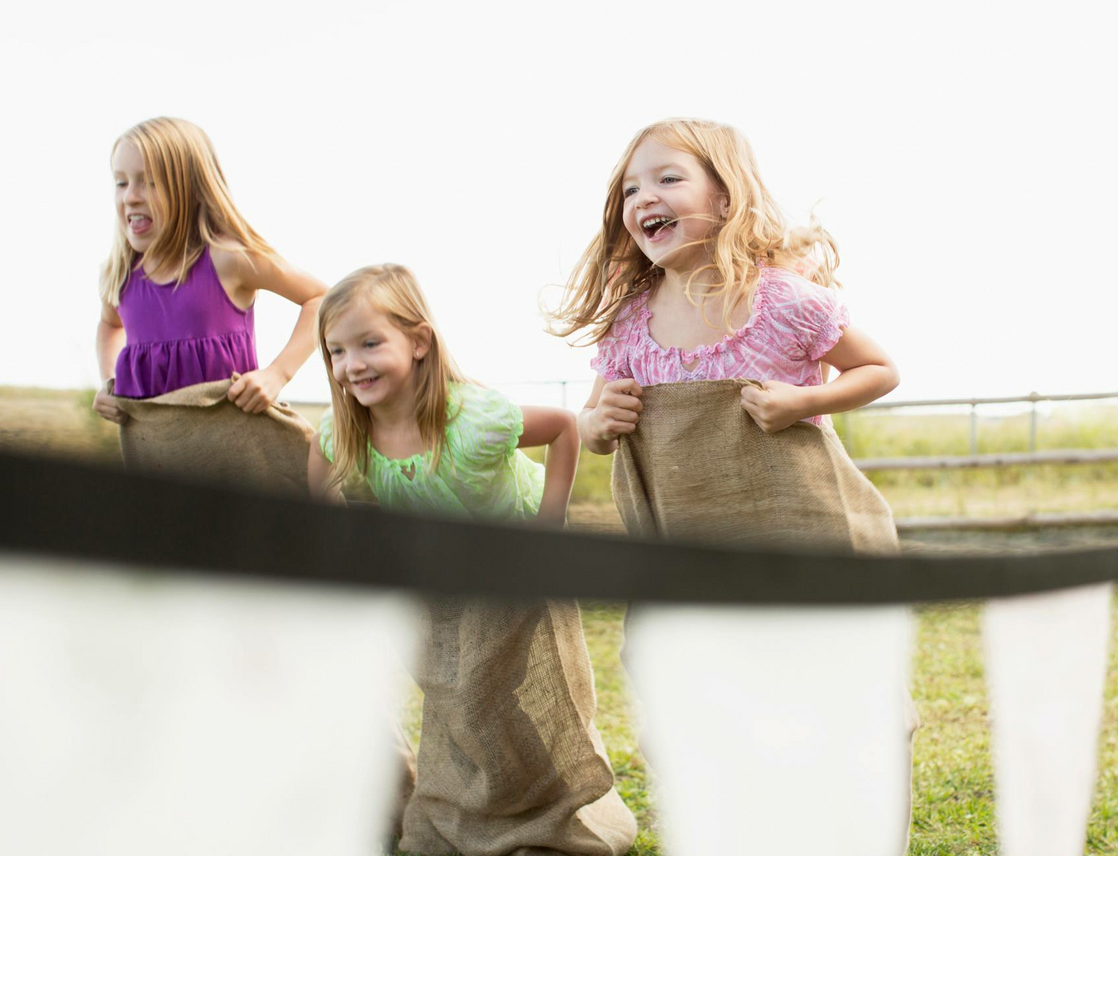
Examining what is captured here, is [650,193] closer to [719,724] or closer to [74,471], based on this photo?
[719,724]

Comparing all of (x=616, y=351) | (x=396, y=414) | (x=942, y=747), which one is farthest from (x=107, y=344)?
(x=942, y=747)

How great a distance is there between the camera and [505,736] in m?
0.67

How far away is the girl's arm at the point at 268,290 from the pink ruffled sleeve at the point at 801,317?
0.29 metres

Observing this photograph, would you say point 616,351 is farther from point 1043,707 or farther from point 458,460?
point 1043,707

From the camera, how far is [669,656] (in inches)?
22.7

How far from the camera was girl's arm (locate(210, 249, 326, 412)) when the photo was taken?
0.65 metres

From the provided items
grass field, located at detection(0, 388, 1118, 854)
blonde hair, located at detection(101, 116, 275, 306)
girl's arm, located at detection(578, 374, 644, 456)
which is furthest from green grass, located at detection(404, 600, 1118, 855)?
blonde hair, located at detection(101, 116, 275, 306)

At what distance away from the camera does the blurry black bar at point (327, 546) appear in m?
0.26

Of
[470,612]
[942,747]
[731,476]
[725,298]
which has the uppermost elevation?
[725,298]

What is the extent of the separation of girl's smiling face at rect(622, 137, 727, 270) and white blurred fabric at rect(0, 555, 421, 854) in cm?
31

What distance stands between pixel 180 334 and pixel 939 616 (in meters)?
0.52

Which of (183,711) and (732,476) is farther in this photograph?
(732,476)

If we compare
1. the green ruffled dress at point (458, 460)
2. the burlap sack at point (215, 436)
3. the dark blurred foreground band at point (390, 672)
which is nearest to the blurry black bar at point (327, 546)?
the dark blurred foreground band at point (390, 672)

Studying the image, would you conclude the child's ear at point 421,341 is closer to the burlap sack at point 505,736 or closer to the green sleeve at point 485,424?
the green sleeve at point 485,424
